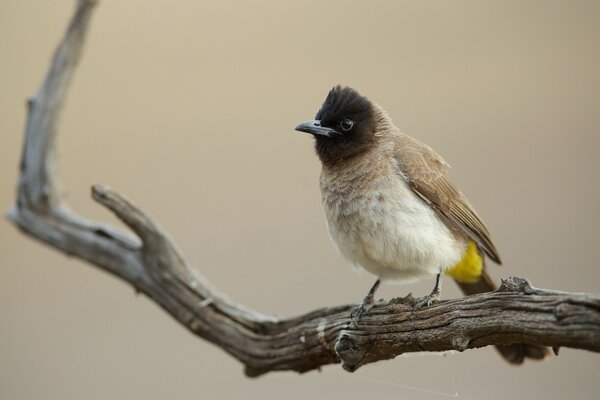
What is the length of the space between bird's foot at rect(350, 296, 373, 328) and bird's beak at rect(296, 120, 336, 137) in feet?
1.94

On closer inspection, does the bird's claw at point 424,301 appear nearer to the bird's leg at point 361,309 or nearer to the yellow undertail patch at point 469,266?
the bird's leg at point 361,309

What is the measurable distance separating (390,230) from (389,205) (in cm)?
9

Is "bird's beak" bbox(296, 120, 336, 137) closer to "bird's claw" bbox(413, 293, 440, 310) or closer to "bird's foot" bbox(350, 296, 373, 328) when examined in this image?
"bird's foot" bbox(350, 296, 373, 328)

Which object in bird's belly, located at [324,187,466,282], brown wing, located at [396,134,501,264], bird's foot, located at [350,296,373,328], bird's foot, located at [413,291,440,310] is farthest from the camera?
brown wing, located at [396,134,501,264]

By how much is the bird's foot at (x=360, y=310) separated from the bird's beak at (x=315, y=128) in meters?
0.59

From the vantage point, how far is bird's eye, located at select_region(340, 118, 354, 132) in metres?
2.73

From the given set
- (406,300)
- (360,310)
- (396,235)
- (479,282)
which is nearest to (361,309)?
(360,310)

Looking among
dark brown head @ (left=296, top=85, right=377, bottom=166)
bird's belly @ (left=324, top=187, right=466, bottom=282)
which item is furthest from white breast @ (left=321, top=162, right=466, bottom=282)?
dark brown head @ (left=296, top=85, right=377, bottom=166)

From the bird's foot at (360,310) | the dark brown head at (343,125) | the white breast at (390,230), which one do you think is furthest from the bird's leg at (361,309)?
the dark brown head at (343,125)

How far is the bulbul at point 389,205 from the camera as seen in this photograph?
2549 millimetres

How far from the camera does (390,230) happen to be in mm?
2523

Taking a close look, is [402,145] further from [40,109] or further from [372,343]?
[40,109]

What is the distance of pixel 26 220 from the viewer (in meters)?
2.99

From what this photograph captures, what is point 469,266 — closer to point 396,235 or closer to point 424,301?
point 396,235
